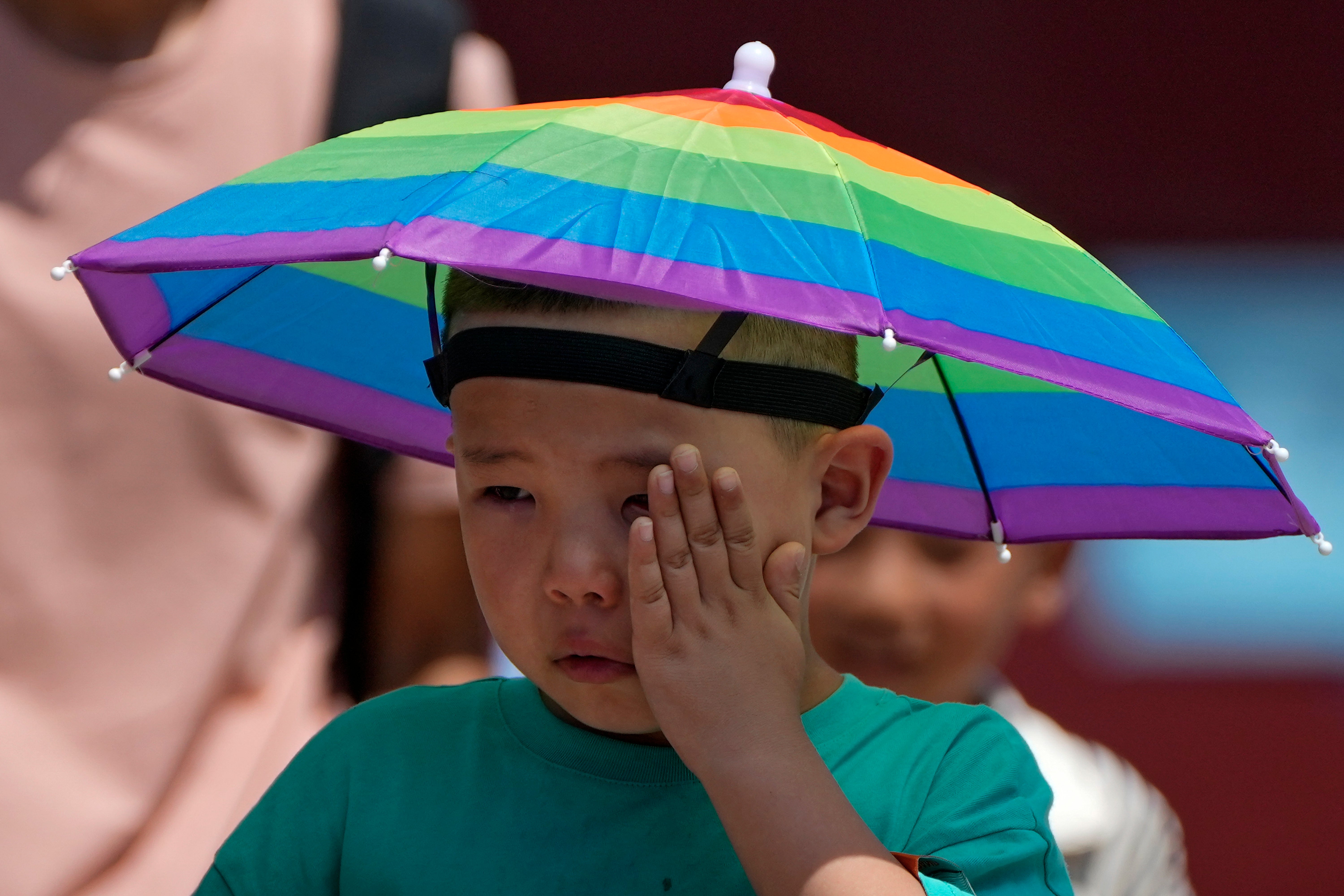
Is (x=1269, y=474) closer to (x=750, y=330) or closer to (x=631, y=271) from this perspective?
(x=750, y=330)

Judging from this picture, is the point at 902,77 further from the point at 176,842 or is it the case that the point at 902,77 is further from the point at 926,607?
the point at 176,842

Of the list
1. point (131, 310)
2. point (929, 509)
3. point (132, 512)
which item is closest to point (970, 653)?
point (929, 509)

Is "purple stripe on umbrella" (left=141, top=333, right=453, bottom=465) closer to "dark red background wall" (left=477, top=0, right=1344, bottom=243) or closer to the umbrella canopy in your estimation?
the umbrella canopy

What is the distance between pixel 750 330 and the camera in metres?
1.38

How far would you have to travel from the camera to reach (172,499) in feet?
6.93

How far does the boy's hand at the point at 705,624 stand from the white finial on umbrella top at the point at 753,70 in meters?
0.42

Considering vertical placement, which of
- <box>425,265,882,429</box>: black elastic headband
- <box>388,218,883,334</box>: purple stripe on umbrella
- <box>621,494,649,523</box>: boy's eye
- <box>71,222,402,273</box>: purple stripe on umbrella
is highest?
<box>388,218,883,334</box>: purple stripe on umbrella

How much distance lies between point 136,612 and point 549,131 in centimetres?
113

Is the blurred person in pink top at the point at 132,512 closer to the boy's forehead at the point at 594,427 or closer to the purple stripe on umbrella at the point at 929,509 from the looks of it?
the purple stripe on umbrella at the point at 929,509

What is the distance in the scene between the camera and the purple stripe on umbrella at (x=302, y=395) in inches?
66.7

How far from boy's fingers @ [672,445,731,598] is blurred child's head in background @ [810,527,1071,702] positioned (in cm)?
140

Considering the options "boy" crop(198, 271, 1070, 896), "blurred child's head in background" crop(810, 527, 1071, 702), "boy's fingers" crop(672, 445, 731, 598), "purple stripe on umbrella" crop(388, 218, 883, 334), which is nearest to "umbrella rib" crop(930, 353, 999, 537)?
"boy" crop(198, 271, 1070, 896)

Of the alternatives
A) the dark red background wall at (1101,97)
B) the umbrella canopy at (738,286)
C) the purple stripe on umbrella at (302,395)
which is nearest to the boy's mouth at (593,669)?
the umbrella canopy at (738,286)

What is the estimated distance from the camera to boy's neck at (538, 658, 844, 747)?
1456mm
